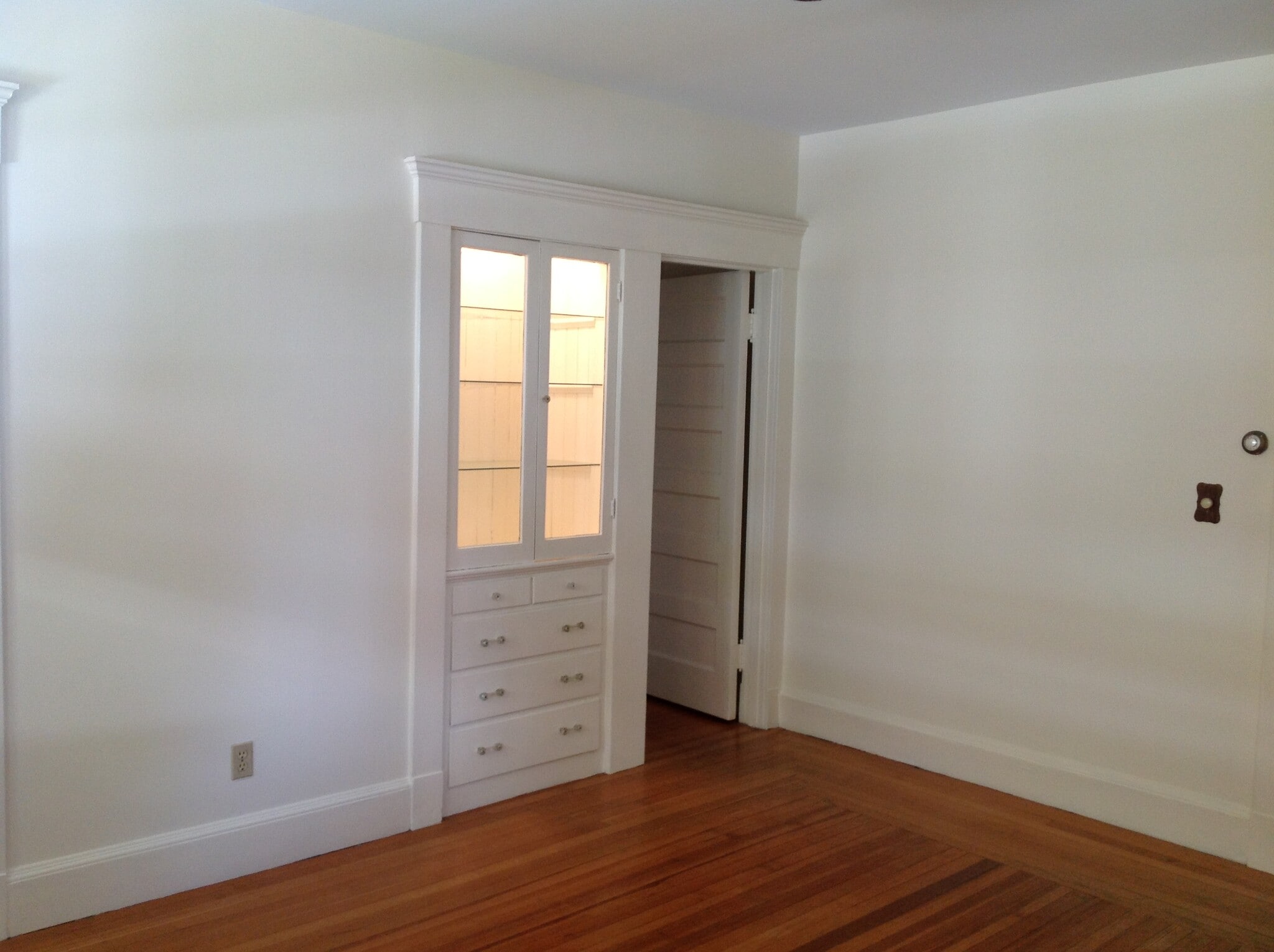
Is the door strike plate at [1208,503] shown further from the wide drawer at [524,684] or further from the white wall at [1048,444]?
the wide drawer at [524,684]

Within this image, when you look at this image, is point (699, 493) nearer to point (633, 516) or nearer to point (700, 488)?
A: point (700, 488)

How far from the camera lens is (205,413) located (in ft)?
10.1

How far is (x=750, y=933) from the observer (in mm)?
2977

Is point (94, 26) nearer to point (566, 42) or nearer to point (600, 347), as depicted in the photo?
point (566, 42)

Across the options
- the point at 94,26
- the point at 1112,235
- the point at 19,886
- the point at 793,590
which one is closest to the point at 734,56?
the point at 1112,235

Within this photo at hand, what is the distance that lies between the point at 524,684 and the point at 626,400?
47.2 inches

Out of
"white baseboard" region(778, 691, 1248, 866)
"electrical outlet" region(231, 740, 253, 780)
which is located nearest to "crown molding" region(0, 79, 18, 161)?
"electrical outlet" region(231, 740, 253, 780)

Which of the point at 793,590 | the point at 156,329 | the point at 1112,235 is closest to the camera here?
the point at 156,329

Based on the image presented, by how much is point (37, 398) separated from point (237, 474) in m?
0.58

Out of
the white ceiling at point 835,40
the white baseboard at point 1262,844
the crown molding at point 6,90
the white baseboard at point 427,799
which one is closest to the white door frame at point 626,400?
the white baseboard at point 427,799

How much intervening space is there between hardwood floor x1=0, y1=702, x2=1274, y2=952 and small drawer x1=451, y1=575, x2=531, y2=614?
76 centimetres

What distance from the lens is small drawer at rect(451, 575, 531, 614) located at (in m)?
3.75

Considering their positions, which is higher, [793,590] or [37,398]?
[37,398]

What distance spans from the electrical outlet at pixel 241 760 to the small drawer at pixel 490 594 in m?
0.83
